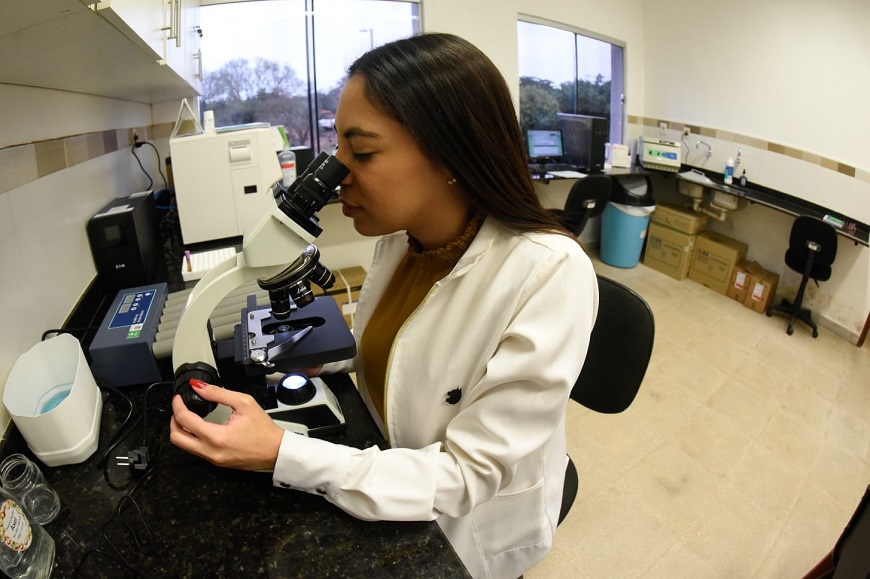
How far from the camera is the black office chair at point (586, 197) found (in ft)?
11.8

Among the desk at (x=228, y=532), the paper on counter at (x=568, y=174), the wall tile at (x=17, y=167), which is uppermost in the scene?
the paper on counter at (x=568, y=174)

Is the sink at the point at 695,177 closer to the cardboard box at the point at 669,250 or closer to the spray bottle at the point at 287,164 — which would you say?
the cardboard box at the point at 669,250

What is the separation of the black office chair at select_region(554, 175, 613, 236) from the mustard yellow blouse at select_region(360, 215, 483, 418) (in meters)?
2.66

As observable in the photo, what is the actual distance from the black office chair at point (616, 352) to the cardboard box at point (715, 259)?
124 inches

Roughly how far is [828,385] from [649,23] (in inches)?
137

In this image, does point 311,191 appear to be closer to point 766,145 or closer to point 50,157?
point 50,157

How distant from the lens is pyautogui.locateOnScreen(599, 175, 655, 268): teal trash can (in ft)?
13.7

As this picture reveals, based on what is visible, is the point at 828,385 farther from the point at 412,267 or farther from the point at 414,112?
the point at 414,112

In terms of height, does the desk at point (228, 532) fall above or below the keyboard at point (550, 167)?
below

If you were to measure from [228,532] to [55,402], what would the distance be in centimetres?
53

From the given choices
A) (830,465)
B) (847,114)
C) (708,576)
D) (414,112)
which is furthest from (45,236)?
(847,114)

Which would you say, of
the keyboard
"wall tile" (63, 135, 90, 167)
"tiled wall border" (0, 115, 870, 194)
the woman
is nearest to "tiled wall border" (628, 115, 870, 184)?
"tiled wall border" (0, 115, 870, 194)

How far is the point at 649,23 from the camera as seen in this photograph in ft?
14.5

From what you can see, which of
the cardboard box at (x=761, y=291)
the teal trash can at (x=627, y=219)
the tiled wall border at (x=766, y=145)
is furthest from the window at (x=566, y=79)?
the cardboard box at (x=761, y=291)
